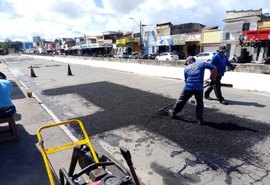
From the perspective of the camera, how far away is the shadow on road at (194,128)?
4.02m

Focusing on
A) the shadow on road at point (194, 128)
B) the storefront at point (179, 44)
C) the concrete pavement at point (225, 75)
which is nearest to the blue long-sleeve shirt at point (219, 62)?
the shadow on road at point (194, 128)

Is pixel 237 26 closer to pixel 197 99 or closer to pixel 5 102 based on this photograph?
pixel 197 99

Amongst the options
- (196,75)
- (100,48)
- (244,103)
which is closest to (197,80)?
(196,75)

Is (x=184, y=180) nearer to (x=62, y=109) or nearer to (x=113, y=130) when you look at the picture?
(x=113, y=130)

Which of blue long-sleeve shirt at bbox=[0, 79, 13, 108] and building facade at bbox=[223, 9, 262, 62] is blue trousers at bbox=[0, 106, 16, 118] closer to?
blue long-sleeve shirt at bbox=[0, 79, 13, 108]

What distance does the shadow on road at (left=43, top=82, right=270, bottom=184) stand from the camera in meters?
4.02

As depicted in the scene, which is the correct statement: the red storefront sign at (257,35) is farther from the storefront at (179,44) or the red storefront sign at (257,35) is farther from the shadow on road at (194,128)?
the shadow on road at (194,128)

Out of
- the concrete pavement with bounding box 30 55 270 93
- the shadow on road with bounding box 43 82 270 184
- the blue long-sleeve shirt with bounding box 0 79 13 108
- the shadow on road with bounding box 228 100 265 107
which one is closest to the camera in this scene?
the shadow on road with bounding box 43 82 270 184

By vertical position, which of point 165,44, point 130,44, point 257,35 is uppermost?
point 130,44

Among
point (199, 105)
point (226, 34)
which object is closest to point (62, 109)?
point (199, 105)

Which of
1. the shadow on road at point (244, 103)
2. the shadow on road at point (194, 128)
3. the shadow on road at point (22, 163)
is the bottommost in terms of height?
the shadow on road at point (22, 163)

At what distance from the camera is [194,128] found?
17.0 ft

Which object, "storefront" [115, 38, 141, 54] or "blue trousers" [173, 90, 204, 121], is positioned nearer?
"blue trousers" [173, 90, 204, 121]

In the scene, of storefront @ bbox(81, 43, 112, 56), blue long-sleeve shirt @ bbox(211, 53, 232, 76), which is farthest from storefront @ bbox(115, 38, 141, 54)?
blue long-sleeve shirt @ bbox(211, 53, 232, 76)
